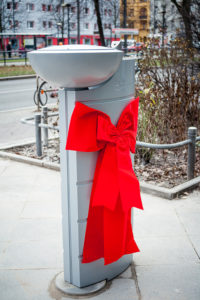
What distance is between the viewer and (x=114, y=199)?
2.62m

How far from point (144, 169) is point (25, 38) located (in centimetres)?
3066

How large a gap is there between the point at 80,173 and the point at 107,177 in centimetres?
18

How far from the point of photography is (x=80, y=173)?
8.68ft

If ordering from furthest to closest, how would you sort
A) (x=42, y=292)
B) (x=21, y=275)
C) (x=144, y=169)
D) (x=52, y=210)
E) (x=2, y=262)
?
1. (x=144, y=169)
2. (x=52, y=210)
3. (x=2, y=262)
4. (x=21, y=275)
5. (x=42, y=292)

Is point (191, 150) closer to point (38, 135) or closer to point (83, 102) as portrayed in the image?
point (38, 135)

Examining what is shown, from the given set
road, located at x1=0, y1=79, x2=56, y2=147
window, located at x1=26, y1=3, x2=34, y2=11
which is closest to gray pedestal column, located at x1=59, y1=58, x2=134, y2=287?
road, located at x1=0, y1=79, x2=56, y2=147

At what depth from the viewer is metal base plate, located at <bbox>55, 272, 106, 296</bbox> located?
2793 millimetres

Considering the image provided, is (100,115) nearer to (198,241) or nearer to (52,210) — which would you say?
(198,241)

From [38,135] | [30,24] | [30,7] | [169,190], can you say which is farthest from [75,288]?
[30,24]

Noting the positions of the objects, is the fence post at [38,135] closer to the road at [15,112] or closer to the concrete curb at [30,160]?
the concrete curb at [30,160]

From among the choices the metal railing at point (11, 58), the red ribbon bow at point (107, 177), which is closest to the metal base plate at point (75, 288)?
the red ribbon bow at point (107, 177)

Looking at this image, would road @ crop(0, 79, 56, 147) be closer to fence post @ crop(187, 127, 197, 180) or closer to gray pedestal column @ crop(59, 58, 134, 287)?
fence post @ crop(187, 127, 197, 180)

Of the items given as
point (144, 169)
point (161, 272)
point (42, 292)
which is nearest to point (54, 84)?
point (42, 292)

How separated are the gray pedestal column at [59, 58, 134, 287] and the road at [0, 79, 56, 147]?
485 cm
